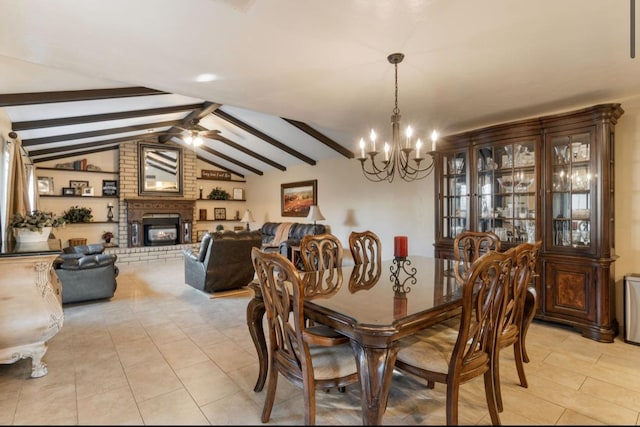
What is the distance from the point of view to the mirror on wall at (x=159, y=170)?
8.03m

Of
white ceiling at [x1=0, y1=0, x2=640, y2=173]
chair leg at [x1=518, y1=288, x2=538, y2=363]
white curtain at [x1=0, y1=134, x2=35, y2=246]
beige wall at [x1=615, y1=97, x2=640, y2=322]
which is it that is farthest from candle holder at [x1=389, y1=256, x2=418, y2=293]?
white curtain at [x1=0, y1=134, x2=35, y2=246]

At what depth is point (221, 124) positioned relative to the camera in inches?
265

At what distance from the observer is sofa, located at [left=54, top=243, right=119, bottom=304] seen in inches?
153

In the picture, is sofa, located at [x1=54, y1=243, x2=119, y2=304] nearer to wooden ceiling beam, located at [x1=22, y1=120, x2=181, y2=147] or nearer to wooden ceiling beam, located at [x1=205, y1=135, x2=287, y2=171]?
wooden ceiling beam, located at [x1=22, y1=120, x2=181, y2=147]

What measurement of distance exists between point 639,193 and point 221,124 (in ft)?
21.3

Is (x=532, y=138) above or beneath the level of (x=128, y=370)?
above

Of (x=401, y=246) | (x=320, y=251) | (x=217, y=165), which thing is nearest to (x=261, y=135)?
(x=217, y=165)

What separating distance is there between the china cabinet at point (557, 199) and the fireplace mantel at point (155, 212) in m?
7.03

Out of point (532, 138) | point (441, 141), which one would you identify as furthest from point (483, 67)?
point (441, 141)

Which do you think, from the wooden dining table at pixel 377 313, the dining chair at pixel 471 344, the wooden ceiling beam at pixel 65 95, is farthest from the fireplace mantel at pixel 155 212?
the dining chair at pixel 471 344

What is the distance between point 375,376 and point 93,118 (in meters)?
5.55

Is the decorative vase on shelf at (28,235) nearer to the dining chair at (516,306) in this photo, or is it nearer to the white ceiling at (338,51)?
the white ceiling at (338,51)

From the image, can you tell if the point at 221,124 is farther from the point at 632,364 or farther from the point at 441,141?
the point at 632,364

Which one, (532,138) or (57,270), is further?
(57,270)
